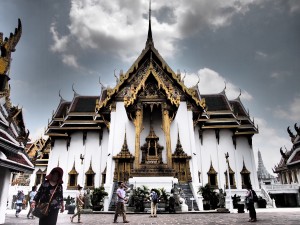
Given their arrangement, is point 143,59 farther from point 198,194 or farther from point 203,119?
point 198,194

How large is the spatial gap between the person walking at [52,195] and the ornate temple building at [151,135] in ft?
29.2

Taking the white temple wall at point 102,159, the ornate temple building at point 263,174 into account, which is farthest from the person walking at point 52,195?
the ornate temple building at point 263,174

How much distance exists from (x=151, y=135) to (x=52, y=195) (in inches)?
449

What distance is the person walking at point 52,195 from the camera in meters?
3.44

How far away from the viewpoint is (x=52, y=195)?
3.51 metres

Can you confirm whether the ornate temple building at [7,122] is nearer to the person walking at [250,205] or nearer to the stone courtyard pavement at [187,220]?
the stone courtyard pavement at [187,220]

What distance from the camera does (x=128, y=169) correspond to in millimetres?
14156

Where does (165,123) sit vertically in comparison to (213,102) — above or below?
below

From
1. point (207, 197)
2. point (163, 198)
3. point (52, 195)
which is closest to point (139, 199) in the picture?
point (163, 198)

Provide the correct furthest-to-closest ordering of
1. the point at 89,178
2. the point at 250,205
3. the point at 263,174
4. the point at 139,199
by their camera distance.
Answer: the point at 263,174, the point at 89,178, the point at 139,199, the point at 250,205

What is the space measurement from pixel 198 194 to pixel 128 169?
13.1 ft

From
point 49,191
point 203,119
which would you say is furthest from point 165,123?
point 49,191

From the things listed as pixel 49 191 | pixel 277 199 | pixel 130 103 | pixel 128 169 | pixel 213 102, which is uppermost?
pixel 213 102

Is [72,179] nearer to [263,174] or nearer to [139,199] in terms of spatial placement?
[139,199]
